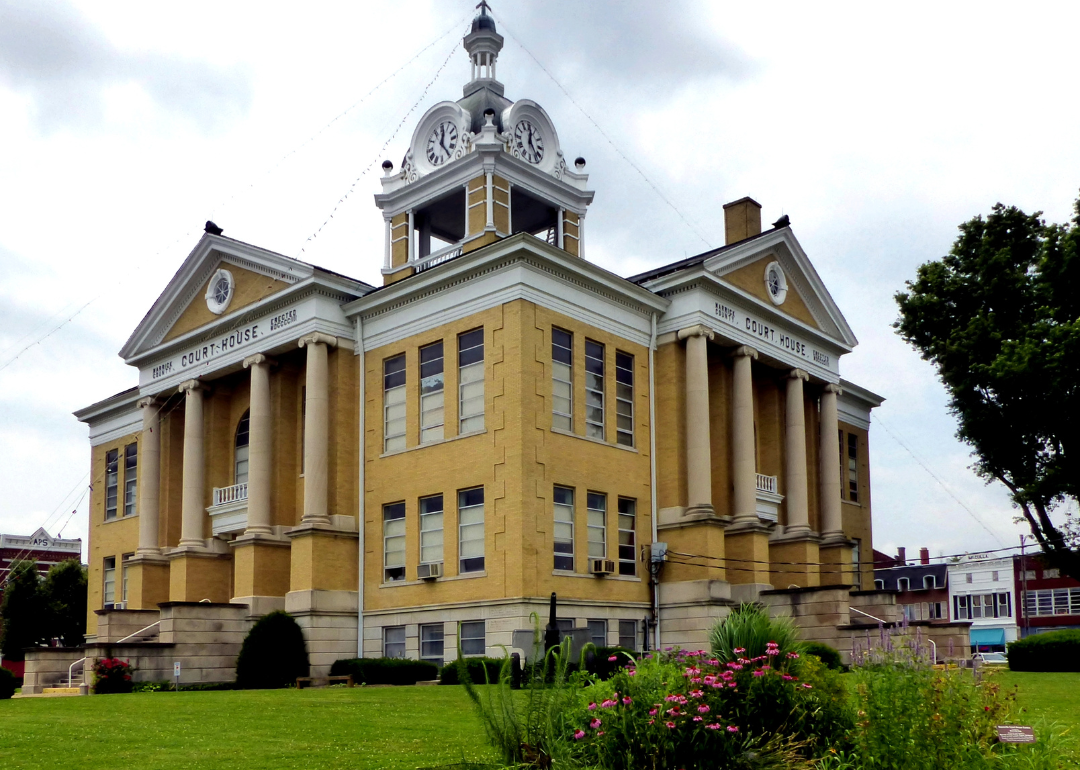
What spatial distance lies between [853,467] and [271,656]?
27.5 metres

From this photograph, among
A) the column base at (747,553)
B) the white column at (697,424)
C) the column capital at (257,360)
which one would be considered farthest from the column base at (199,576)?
the column base at (747,553)

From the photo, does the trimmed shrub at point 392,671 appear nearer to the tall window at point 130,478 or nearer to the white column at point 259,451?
the white column at point 259,451

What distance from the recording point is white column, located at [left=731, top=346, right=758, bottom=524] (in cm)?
3809

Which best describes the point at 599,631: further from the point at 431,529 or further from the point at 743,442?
the point at 743,442

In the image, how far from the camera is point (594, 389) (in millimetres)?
36031

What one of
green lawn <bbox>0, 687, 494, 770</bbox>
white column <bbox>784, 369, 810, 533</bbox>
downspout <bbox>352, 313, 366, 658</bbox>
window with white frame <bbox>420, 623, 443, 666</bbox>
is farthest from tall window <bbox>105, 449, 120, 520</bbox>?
white column <bbox>784, 369, 810, 533</bbox>

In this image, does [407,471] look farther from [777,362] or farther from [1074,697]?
[1074,697]

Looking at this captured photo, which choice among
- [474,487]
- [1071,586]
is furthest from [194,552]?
[1071,586]

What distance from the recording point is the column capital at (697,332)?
122ft

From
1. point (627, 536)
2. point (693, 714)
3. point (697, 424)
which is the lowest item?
point (693, 714)

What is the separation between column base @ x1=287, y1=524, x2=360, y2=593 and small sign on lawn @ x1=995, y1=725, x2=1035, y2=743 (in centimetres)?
2760

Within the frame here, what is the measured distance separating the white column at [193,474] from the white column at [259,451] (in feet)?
12.0

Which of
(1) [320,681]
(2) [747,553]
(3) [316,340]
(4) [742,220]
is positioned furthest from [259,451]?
(4) [742,220]

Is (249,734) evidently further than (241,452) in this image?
No
